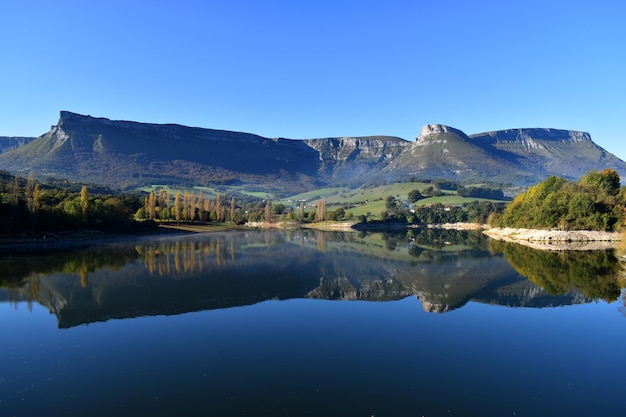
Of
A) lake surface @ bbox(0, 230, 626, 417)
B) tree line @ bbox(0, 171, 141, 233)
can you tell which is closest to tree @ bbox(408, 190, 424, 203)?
tree line @ bbox(0, 171, 141, 233)

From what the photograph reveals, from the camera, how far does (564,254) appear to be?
49.1 metres

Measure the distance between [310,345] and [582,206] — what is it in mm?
64577

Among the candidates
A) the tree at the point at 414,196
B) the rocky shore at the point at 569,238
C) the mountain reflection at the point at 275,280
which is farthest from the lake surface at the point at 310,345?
the tree at the point at 414,196

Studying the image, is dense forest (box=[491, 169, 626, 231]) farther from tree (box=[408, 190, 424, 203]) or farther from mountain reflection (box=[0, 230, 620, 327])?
tree (box=[408, 190, 424, 203])

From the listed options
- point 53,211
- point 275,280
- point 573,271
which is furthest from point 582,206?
point 53,211

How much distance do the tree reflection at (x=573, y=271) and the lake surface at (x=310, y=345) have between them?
290mm

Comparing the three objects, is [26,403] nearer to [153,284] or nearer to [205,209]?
Result: [153,284]

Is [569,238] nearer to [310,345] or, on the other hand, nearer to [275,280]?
[275,280]

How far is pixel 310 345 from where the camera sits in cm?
1592

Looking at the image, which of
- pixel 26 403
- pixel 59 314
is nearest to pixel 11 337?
pixel 59 314

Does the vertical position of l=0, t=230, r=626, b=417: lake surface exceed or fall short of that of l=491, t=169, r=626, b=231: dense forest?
it falls short

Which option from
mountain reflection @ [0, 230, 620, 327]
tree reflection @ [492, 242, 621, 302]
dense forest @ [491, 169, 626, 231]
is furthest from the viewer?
dense forest @ [491, 169, 626, 231]

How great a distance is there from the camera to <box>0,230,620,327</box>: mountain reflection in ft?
79.0

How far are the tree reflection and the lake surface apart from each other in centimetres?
29
